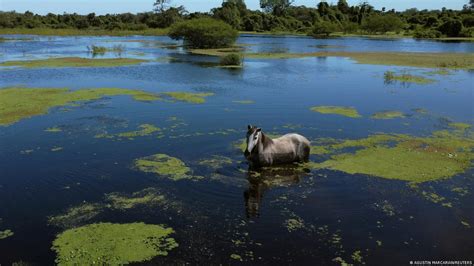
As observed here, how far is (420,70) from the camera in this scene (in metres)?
36.7

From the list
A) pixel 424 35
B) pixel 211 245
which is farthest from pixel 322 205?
pixel 424 35

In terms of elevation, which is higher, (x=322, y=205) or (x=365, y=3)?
(x=365, y=3)

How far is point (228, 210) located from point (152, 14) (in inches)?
4553

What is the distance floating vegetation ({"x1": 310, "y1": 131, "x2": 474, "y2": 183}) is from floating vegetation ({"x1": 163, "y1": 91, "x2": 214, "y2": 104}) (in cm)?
972

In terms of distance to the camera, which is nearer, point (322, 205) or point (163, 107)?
point (322, 205)

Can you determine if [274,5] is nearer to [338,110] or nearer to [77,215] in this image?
[338,110]

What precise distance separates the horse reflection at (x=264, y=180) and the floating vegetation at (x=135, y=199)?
7.00 ft

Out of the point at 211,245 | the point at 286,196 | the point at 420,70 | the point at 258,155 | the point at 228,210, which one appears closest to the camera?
the point at 211,245

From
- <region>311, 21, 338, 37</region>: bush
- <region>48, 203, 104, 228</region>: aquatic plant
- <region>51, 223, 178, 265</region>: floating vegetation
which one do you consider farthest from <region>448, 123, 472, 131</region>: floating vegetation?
<region>311, 21, 338, 37</region>: bush

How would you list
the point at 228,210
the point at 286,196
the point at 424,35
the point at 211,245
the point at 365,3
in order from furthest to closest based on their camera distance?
the point at 365,3, the point at 424,35, the point at 286,196, the point at 228,210, the point at 211,245

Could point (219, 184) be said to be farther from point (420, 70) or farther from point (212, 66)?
point (420, 70)

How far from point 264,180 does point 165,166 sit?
10.0 feet

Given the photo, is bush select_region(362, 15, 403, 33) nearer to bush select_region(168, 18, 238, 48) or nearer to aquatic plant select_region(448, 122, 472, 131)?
bush select_region(168, 18, 238, 48)

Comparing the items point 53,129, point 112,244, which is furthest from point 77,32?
point 112,244
